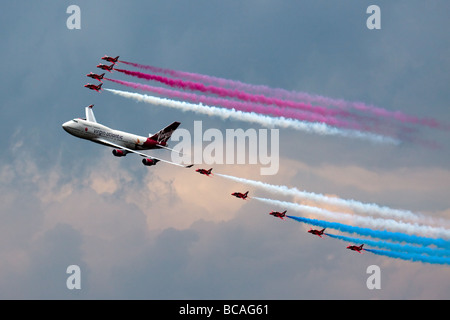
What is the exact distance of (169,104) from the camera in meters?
150

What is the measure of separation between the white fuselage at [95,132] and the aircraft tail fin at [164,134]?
235 inches

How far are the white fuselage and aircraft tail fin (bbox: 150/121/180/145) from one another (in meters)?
5.96

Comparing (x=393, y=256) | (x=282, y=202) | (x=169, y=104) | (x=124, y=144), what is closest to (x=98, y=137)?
(x=124, y=144)

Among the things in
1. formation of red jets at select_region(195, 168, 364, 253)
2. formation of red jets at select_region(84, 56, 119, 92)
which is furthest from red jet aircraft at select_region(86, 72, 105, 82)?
formation of red jets at select_region(195, 168, 364, 253)

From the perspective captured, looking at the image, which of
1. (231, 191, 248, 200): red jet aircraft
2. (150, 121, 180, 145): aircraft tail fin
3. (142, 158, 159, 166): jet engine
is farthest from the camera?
(150, 121, 180, 145): aircraft tail fin

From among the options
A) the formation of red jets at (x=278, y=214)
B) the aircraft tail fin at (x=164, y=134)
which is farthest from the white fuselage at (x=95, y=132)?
the formation of red jets at (x=278, y=214)

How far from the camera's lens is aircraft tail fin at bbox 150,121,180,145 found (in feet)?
502

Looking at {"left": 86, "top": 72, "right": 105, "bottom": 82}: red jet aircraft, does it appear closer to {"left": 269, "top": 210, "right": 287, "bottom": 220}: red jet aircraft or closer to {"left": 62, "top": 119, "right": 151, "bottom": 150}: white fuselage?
{"left": 62, "top": 119, "right": 151, "bottom": 150}: white fuselage
